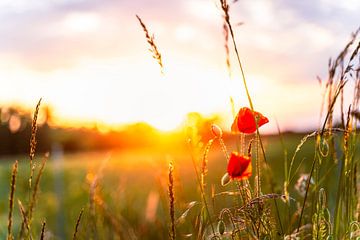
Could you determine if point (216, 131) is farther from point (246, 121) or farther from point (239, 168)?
point (239, 168)

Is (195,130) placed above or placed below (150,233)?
above

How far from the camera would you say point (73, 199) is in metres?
11.8

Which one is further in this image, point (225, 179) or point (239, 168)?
point (225, 179)

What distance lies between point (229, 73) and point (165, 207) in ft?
2.88

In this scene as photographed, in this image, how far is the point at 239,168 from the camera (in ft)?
5.46

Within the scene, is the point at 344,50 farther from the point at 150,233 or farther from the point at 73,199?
the point at 73,199

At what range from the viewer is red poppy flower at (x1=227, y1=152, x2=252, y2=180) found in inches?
65.1

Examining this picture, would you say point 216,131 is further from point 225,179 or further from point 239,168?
point 239,168

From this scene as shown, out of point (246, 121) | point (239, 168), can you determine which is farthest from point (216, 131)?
point (239, 168)

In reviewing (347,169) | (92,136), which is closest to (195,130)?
(347,169)

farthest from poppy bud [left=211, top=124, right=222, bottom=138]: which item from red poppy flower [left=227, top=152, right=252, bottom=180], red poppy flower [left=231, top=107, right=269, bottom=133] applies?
red poppy flower [left=227, top=152, right=252, bottom=180]

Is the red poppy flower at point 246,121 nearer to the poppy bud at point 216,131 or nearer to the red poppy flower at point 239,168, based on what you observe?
the poppy bud at point 216,131

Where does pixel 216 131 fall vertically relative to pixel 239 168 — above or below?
above

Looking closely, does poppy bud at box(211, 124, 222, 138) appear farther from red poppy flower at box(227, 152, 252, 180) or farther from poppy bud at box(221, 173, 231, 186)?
red poppy flower at box(227, 152, 252, 180)
